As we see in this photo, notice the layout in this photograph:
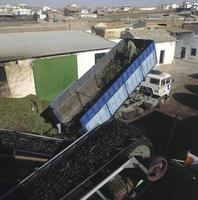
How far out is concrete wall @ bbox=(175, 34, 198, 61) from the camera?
36.2 meters

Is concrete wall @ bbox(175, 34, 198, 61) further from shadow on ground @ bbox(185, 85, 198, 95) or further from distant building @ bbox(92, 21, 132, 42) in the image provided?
shadow on ground @ bbox(185, 85, 198, 95)

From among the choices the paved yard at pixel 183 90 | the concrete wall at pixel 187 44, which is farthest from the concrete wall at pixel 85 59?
the concrete wall at pixel 187 44

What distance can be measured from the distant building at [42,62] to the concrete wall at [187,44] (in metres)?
17.2

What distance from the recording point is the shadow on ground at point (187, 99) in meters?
21.0

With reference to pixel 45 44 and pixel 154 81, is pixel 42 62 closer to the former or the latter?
pixel 45 44

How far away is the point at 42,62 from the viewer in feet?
67.4

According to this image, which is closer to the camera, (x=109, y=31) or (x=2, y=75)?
(x=2, y=75)

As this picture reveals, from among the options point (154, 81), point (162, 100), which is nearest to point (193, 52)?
point (162, 100)

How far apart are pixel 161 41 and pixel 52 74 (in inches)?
Result: 747

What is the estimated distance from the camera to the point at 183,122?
17.4 m

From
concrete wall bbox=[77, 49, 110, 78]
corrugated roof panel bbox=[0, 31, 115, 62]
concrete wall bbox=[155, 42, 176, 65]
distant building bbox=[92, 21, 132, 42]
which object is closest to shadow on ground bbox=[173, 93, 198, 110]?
corrugated roof panel bbox=[0, 31, 115, 62]

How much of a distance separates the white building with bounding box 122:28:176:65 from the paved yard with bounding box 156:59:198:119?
1.34 metres

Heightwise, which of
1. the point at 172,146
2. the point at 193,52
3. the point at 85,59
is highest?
the point at 85,59

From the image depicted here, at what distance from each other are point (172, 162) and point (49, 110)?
7.97m
